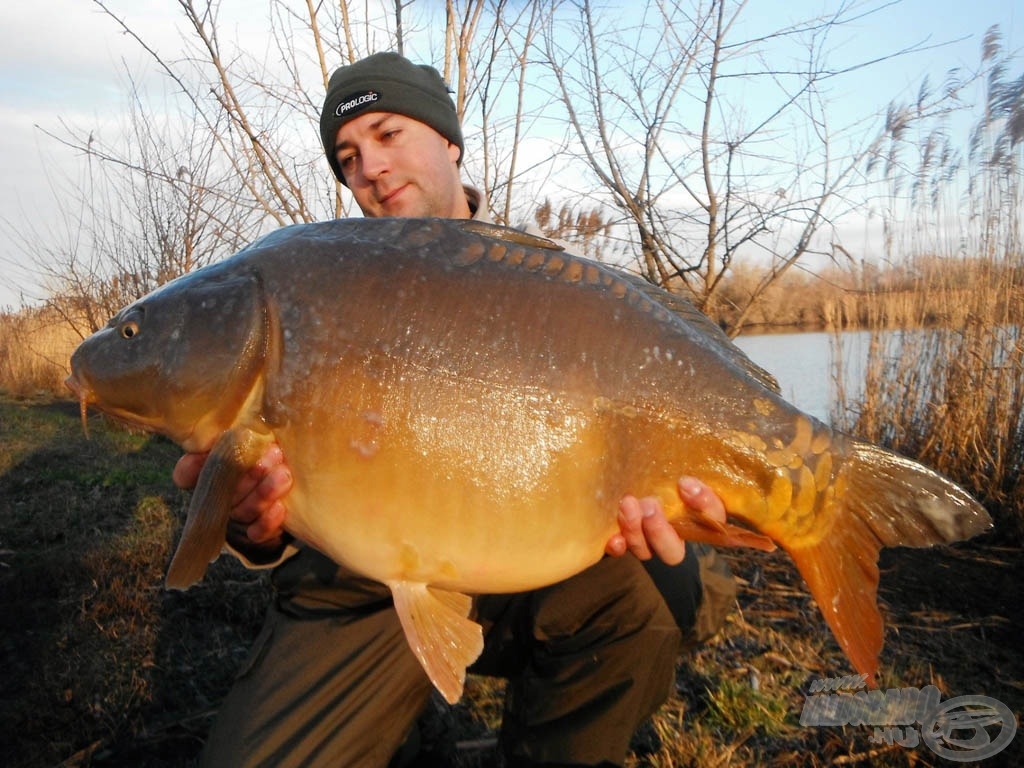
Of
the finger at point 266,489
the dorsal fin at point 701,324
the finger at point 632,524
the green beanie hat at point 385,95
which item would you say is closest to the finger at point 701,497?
the finger at point 632,524

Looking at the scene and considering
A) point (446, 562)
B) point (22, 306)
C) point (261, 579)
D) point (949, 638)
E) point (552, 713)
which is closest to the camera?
point (446, 562)

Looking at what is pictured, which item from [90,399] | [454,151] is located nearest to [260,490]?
[90,399]

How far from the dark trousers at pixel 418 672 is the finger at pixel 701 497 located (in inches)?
20.8

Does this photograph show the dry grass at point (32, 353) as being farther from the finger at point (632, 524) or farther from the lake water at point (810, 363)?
the finger at point (632, 524)

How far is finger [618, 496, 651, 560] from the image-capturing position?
1597 millimetres

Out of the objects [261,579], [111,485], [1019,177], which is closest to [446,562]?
[261,579]

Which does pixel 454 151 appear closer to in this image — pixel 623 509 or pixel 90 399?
pixel 90 399

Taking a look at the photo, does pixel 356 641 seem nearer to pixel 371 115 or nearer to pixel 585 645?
pixel 585 645

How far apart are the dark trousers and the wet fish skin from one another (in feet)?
1.60

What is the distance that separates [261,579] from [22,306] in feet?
29.6

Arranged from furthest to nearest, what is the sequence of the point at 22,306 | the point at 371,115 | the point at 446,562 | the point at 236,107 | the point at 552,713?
1. the point at 22,306
2. the point at 236,107
3. the point at 371,115
4. the point at 552,713
5. the point at 446,562

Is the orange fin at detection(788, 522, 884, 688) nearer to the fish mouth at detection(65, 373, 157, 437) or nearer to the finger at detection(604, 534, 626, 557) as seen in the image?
the finger at detection(604, 534, 626, 557)

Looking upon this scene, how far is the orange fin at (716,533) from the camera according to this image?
62.0 inches

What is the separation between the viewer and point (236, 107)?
13.9ft
